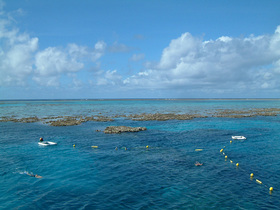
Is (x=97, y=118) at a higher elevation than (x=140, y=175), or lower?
higher

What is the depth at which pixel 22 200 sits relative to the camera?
21.9 meters

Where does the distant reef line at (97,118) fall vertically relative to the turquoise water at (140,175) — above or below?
above

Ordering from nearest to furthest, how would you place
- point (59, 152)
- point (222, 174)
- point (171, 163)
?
1. point (222, 174)
2. point (171, 163)
3. point (59, 152)

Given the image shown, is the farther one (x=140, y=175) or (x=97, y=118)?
(x=97, y=118)

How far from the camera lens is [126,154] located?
37625 mm

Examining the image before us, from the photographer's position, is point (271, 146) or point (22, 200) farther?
point (271, 146)

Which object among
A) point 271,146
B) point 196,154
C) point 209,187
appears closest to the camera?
point 209,187

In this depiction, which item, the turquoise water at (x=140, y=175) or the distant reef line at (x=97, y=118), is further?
the distant reef line at (x=97, y=118)

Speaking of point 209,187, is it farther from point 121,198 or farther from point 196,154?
point 196,154

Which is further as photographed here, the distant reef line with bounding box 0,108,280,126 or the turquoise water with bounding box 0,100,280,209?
the distant reef line with bounding box 0,108,280,126

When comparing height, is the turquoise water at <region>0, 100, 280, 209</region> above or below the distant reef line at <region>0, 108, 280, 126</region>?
below

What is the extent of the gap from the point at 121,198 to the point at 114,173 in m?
6.94

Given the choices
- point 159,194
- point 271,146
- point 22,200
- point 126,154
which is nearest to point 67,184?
point 22,200

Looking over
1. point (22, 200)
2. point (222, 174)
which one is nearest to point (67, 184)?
point (22, 200)
